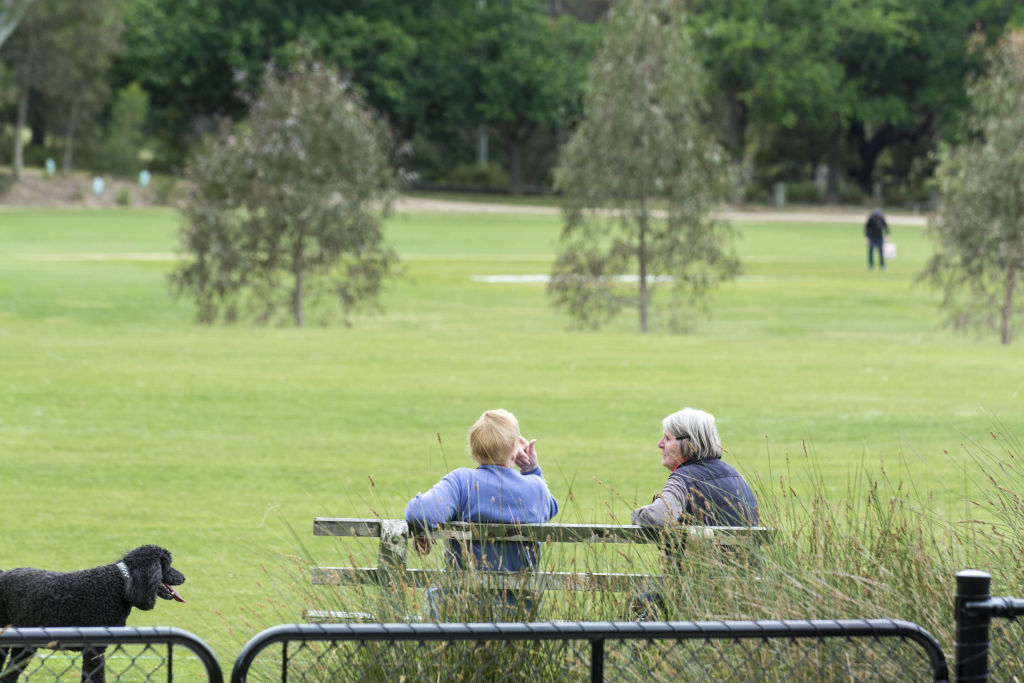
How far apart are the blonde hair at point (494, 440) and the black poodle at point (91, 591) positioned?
1.28m

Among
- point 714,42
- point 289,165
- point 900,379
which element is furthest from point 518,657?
point 714,42

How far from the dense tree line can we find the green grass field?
5145cm

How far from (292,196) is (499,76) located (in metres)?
61.6

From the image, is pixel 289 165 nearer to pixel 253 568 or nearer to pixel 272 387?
pixel 272 387

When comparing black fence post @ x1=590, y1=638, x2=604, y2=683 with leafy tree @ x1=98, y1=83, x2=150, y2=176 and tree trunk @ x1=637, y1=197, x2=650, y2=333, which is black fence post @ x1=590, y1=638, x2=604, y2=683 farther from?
leafy tree @ x1=98, y1=83, x2=150, y2=176

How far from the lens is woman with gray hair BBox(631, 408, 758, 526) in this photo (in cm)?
575

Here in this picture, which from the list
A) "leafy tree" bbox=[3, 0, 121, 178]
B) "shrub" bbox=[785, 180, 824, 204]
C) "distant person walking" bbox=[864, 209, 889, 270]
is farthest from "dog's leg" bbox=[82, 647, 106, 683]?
"shrub" bbox=[785, 180, 824, 204]

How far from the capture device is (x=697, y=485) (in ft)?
19.9

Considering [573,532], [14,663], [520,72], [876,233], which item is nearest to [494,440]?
[573,532]

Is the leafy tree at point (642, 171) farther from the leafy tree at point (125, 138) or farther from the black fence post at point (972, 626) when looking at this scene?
the leafy tree at point (125, 138)

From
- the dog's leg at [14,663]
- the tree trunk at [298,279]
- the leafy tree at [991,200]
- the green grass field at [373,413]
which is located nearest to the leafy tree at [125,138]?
the green grass field at [373,413]

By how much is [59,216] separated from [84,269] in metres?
25.9

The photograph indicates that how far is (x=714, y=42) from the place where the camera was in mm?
85188

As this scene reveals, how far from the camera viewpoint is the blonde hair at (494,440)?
601 centimetres
